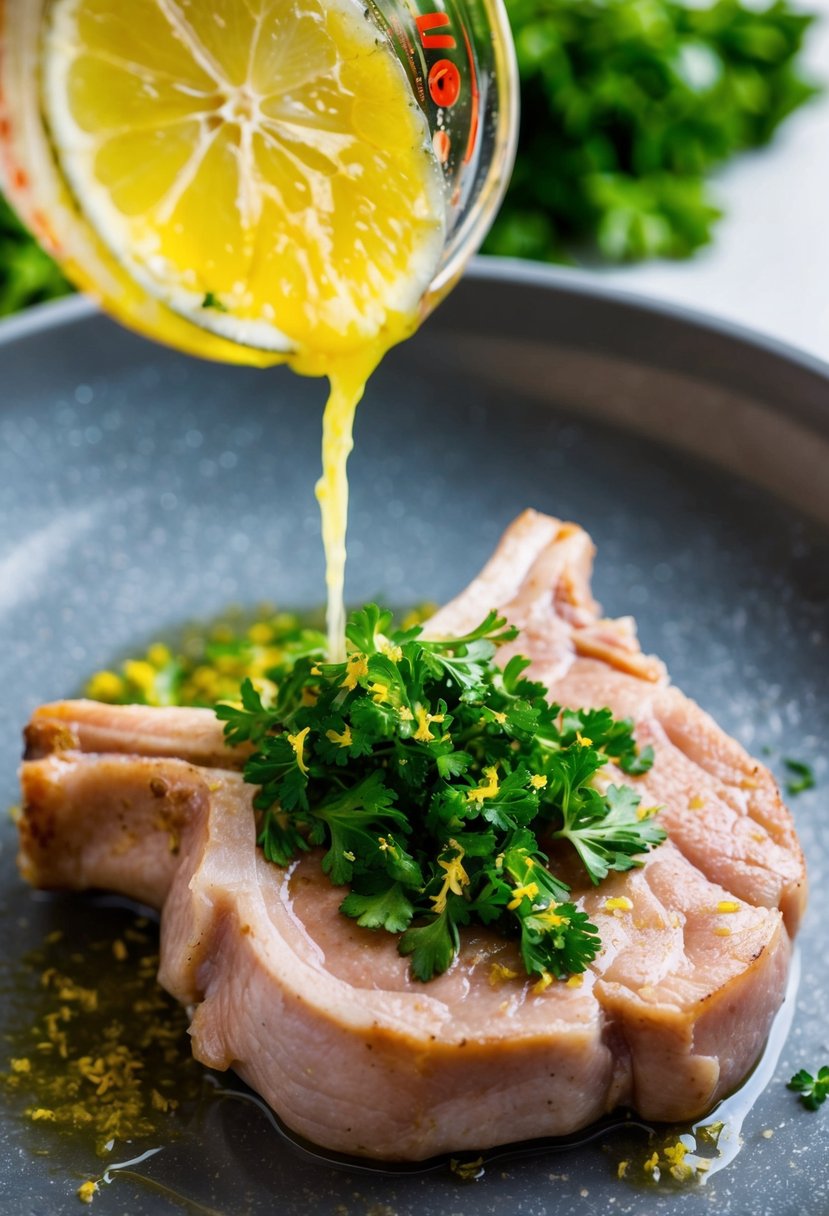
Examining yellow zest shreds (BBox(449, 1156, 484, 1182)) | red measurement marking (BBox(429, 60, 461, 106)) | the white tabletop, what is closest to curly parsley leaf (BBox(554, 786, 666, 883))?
yellow zest shreds (BBox(449, 1156, 484, 1182))

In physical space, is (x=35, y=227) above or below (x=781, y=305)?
above

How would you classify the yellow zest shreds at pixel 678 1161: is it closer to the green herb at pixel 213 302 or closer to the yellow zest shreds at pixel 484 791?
the yellow zest shreds at pixel 484 791

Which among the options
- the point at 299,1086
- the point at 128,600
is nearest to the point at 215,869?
the point at 299,1086

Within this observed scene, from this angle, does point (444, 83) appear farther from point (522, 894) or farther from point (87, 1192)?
point (87, 1192)

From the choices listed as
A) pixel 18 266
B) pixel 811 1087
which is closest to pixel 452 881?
pixel 811 1087

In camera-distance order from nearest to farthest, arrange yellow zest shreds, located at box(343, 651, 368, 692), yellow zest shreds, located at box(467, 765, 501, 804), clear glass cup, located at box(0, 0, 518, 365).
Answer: clear glass cup, located at box(0, 0, 518, 365), yellow zest shreds, located at box(467, 765, 501, 804), yellow zest shreds, located at box(343, 651, 368, 692)

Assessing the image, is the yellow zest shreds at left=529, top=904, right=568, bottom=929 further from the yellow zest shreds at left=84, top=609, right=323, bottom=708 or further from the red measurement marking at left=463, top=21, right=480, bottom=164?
the red measurement marking at left=463, top=21, right=480, bottom=164

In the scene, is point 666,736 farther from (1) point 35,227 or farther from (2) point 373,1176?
(1) point 35,227
